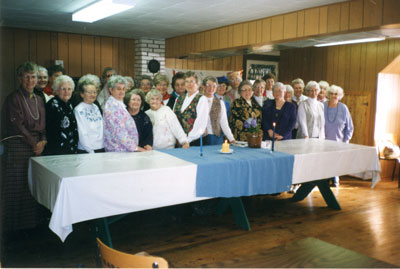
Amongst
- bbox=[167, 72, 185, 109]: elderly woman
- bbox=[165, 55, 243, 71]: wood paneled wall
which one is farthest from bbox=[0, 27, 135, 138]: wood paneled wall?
bbox=[167, 72, 185, 109]: elderly woman

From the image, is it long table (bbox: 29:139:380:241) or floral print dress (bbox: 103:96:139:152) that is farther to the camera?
floral print dress (bbox: 103:96:139:152)

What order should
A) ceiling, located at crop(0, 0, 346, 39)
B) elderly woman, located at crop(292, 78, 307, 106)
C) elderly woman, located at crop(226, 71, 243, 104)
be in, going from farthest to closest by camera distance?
elderly woman, located at crop(226, 71, 243, 104)
elderly woman, located at crop(292, 78, 307, 106)
ceiling, located at crop(0, 0, 346, 39)

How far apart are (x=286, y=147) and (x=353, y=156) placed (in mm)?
747

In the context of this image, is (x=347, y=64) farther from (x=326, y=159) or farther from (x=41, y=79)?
(x=41, y=79)

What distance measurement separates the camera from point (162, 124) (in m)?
3.87

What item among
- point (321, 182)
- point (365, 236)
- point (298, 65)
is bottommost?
point (365, 236)

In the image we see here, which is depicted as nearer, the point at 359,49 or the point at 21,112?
the point at 21,112

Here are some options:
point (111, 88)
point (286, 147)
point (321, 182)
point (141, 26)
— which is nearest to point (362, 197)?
point (321, 182)

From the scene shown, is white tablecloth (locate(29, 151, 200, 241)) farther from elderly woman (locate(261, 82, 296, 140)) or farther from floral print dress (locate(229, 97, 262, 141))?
elderly woman (locate(261, 82, 296, 140))

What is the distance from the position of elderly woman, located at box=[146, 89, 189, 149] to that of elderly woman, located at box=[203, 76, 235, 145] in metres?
0.66

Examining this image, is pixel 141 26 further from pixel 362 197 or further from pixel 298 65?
pixel 362 197

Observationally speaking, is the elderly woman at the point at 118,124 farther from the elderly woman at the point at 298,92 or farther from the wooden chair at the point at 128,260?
the elderly woman at the point at 298,92

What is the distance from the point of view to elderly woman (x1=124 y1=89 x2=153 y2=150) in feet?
12.1

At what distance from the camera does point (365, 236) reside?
3750 mm
